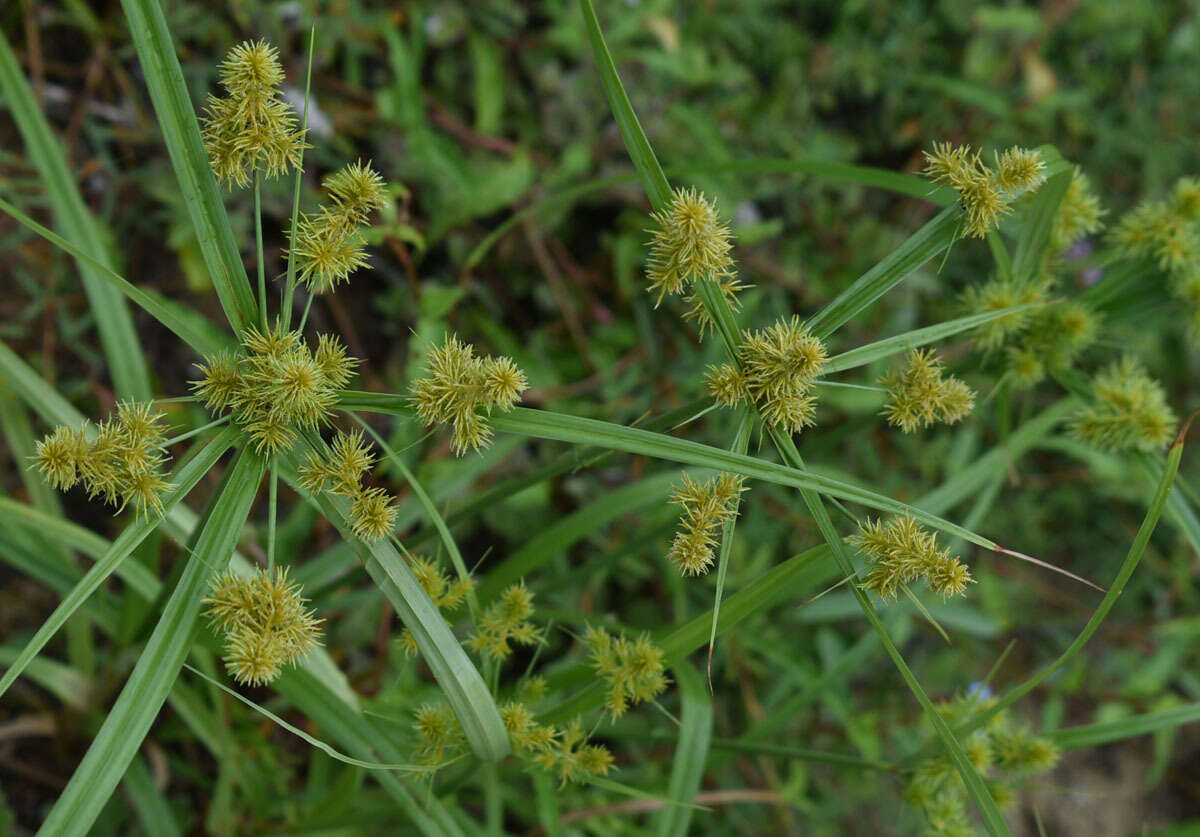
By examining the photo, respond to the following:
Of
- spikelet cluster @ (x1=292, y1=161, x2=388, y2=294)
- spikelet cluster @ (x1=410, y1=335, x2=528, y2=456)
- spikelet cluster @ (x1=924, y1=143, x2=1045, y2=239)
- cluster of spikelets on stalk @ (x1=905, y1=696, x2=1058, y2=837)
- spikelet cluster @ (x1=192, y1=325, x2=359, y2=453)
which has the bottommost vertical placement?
cluster of spikelets on stalk @ (x1=905, y1=696, x2=1058, y2=837)

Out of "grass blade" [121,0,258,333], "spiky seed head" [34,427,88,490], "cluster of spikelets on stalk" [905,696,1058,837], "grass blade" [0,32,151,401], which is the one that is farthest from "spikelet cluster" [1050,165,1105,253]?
"grass blade" [0,32,151,401]

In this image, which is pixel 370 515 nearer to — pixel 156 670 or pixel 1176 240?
pixel 156 670

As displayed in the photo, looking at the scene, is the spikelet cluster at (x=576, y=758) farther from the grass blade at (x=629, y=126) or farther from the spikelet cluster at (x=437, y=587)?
the grass blade at (x=629, y=126)

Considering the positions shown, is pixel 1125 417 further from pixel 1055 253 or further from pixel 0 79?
pixel 0 79

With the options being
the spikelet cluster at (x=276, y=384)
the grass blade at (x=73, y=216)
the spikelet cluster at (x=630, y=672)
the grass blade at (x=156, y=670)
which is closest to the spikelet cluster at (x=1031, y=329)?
the spikelet cluster at (x=630, y=672)

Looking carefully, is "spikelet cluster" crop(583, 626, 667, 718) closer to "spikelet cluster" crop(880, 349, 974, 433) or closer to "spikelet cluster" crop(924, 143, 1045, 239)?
"spikelet cluster" crop(880, 349, 974, 433)

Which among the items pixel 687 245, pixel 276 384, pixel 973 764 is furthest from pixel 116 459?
pixel 973 764
